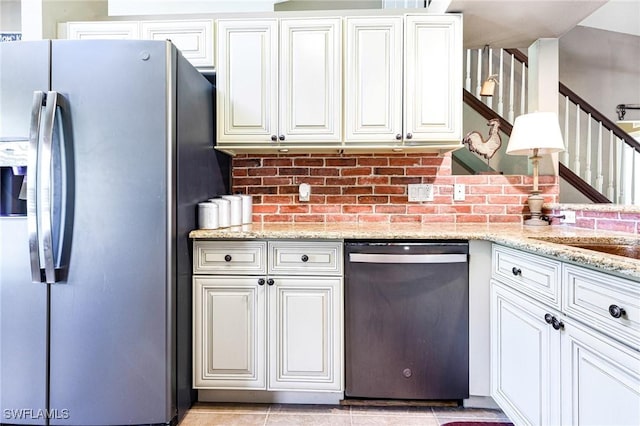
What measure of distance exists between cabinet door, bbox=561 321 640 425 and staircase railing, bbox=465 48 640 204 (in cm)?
207

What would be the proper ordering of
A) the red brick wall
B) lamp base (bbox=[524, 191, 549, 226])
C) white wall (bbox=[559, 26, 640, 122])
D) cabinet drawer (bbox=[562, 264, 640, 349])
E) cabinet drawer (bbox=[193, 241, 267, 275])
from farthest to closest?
white wall (bbox=[559, 26, 640, 122]) < lamp base (bbox=[524, 191, 549, 226]) < cabinet drawer (bbox=[193, 241, 267, 275]) < the red brick wall < cabinet drawer (bbox=[562, 264, 640, 349])

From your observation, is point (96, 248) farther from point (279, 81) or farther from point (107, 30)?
point (107, 30)

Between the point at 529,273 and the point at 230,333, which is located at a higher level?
the point at 529,273

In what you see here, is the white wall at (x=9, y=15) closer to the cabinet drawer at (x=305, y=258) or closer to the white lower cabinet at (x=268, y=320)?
the white lower cabinet at (x=268, y=320)

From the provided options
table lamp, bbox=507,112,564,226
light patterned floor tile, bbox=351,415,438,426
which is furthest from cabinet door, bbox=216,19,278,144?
light patterned floor tile, bbox=351,415,438,426

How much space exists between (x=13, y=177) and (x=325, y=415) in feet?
5.91

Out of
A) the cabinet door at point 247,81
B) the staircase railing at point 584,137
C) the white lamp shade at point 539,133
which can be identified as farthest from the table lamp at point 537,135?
the cabinet door at point 247,81

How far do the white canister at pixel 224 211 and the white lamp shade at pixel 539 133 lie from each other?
1.70 meters

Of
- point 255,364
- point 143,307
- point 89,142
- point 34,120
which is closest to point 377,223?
point 255,364

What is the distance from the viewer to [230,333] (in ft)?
5.53

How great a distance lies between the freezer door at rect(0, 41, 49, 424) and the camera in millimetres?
1457

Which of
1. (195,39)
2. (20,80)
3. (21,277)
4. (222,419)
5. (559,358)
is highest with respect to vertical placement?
(195,39)

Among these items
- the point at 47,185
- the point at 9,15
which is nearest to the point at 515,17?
the point at 47,185

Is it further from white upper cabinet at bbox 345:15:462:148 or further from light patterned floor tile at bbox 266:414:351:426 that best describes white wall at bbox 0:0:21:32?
light patterned floor tile at bbox 266:414:351:426
